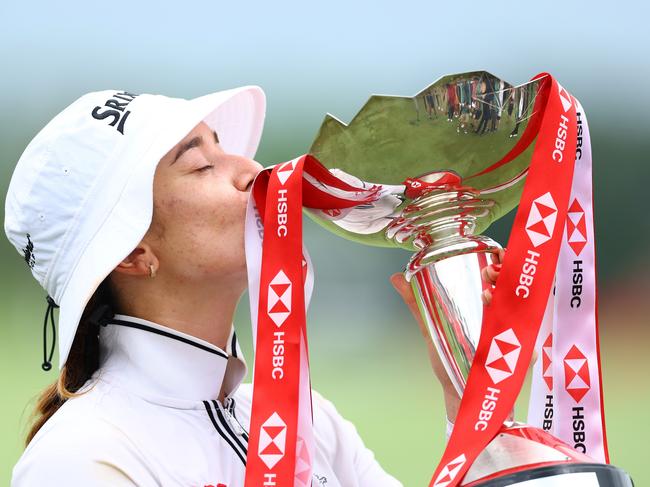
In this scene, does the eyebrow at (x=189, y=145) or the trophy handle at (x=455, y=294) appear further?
the eyebrow at (x=189, y=145)

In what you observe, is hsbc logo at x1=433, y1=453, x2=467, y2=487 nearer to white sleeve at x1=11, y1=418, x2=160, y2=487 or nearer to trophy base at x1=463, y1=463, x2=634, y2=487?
trophy base at x1=463, y1=463, x2=634, y2=487

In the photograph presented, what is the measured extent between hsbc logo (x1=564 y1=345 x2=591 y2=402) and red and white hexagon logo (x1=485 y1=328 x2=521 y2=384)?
0.10 m

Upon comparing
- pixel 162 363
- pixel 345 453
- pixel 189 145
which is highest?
pixel 189 145

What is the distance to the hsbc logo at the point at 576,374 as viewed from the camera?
889 mm

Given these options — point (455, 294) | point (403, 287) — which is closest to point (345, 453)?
point (403, 287)

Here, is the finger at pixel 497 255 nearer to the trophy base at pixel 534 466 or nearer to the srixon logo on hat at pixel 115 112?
the trophy base at pixel 534 466

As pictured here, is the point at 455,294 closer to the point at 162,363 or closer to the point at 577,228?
the point at 577,228

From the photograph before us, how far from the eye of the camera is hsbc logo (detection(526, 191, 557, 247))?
843mm

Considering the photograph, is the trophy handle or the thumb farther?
the thumb

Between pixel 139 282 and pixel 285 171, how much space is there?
27 centimetres

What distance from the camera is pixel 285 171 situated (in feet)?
2.91

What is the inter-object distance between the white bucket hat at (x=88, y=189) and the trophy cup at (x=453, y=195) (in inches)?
7.3

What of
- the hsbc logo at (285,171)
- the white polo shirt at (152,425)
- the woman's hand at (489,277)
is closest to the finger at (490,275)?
the woman's hand at (489,277)

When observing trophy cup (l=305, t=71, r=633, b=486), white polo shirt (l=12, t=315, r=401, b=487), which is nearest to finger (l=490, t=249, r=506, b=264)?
trophy cup (l=305, t=71, r=633, b=486)
